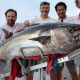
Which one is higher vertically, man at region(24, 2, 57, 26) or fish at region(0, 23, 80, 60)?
man at region(24, 2, 57, 26)

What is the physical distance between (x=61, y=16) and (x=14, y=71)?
4.96 feet

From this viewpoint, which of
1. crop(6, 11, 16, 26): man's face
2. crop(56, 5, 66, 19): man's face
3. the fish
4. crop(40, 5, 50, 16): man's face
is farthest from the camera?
crop(6, 11, 16, 26): man's face

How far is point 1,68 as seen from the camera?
4812 mm

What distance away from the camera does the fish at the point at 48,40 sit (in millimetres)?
3543

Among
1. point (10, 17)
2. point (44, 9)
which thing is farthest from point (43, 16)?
point (10, 17)

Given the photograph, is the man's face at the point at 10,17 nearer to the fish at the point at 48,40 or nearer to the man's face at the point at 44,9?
the man's face at the point at 44,9

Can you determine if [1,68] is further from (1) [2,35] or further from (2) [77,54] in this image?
(2) [77,54]

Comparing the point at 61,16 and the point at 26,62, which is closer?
the point at 26,62

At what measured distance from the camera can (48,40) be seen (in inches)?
143

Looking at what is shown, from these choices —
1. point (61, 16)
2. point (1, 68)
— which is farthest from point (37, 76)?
point (61, 16)

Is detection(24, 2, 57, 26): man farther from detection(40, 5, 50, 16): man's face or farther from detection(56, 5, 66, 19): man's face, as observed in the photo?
detection(56, 5, 66, 19): man's face

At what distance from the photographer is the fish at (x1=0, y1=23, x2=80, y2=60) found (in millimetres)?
3543

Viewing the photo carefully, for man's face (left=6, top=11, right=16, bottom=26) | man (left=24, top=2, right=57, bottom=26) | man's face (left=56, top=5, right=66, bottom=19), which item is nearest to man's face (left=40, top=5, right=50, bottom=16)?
man (left=24, top=2, right=57, bottom=26)

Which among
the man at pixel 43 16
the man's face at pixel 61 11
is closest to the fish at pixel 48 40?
the man at pixel 43 16
